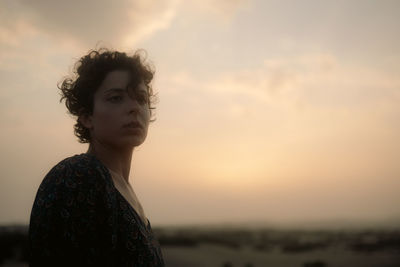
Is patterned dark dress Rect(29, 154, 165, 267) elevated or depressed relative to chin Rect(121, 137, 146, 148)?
depressed

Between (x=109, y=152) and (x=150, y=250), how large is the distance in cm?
80

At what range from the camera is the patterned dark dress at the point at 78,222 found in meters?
2.21

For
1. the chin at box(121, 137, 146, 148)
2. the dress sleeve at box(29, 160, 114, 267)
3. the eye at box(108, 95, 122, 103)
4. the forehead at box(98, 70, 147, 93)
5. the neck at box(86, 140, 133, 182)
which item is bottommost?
the dress sleeve at box(29, 160, 114, 267)

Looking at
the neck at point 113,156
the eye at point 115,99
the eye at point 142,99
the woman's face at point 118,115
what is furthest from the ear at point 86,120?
the eye at point 142,99

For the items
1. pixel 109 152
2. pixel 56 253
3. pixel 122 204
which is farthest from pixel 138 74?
pixel 56 253

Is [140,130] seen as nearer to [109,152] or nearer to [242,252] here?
[109,152]

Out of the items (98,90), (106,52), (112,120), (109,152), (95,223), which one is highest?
(106,52)

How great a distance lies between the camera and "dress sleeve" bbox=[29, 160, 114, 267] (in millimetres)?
2207

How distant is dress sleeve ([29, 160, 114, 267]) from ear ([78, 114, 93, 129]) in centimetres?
83

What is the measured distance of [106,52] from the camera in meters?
3.33

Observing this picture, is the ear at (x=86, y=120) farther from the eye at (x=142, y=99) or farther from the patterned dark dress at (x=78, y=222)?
the patterned dark dress at (x=78, y=222)

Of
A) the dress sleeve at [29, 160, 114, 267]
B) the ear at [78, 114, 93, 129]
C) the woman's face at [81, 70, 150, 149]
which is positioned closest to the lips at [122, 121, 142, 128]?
the woman's face at [81, 70, 150, 149]

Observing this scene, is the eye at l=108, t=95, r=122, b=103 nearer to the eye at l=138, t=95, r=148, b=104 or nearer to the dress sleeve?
the eye at l=138, t=95, r=148, b=104

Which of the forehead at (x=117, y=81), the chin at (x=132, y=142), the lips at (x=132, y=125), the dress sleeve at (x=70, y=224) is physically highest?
the forehead at (x=117, y=81)
